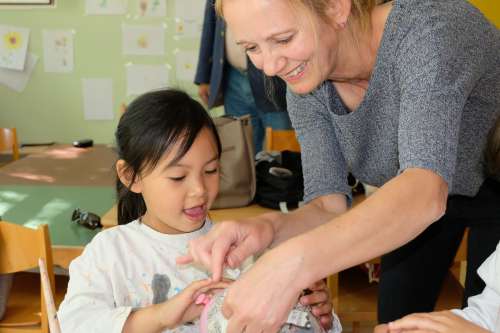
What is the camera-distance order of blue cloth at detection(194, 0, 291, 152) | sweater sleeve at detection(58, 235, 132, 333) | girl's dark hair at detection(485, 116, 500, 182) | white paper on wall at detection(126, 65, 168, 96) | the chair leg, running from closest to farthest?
sweater sleeve at detection(58, 235, 132, 333) → girl's dark hair at detection(485, 116, 500, 182) → the chair leg → blue cloth at detection(194, 0, 291, 152) → white paper on wall at detection(126, 65, 168, 96)

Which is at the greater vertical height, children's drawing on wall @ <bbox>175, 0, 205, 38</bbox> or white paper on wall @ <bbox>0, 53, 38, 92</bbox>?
children's drawing on wall @ <bbox>175, 0, 205, 38</bbox>

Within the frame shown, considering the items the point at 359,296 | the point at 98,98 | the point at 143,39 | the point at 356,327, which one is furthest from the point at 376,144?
the point at 98,98

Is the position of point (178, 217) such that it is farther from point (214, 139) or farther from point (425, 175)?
point (425, 175)

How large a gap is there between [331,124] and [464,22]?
0.42 metres

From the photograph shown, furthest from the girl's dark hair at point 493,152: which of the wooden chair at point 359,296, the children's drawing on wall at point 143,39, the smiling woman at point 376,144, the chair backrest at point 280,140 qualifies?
the children's drawing on wall at point 143,39

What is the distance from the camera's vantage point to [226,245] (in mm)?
1007

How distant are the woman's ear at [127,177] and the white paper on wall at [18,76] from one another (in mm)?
3149

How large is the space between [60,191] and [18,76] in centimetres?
206

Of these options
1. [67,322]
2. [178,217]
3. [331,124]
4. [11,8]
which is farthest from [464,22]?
[11,8]

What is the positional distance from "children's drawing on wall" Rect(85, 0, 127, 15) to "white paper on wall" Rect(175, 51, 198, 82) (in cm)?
47

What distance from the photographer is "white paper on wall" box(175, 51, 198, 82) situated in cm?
413

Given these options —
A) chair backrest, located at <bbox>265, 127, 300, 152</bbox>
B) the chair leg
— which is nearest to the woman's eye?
the chair leg

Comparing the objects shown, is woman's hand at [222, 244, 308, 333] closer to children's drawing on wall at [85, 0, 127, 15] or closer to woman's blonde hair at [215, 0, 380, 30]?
woman's blonde hair at [215, 0, 380, 30]

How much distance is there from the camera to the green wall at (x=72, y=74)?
4.11 meters
